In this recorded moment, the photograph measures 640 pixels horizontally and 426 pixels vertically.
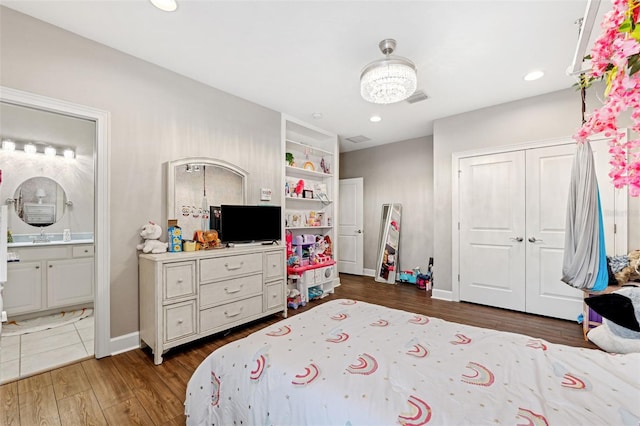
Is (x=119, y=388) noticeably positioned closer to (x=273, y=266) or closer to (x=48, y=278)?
(x=273, y=266)

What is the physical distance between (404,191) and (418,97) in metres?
2.25

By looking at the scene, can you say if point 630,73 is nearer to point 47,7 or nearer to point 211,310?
point 211,310

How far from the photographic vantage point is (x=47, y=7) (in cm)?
200

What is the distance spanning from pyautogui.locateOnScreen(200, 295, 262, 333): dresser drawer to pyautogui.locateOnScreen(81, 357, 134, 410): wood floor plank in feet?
2.23

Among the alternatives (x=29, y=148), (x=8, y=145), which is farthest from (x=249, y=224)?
(x=8, y=145)

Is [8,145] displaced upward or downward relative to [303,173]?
upward

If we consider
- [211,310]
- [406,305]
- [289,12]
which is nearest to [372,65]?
[289,12]

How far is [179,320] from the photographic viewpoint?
245 cm

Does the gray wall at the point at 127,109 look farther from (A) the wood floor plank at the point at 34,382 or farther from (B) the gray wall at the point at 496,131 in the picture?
(B) the gray wall at the point at 496,131

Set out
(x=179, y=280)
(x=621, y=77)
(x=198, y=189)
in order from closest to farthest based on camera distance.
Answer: (x=621, y=77)
(x=179, y=280)
(x=198, y=189)

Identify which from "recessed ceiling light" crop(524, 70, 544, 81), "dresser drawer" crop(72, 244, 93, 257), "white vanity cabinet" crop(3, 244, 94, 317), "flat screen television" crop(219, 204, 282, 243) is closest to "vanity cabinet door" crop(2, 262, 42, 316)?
"white vanity cabinet" crop(3, 244, 94, 317)

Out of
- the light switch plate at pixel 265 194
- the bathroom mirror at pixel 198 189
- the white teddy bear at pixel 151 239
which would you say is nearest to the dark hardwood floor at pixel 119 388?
the white teddy bear at pixel 151 239

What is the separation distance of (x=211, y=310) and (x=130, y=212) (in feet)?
3.85

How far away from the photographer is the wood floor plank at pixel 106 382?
6.19 feet
